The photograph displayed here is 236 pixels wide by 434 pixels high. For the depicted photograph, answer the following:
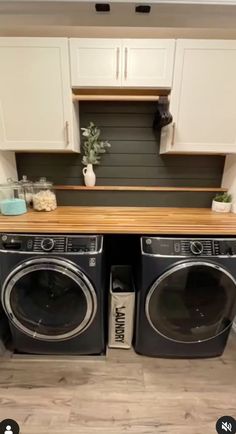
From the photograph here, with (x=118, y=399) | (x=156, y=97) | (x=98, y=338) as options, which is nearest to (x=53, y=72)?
(x=156, y=97)

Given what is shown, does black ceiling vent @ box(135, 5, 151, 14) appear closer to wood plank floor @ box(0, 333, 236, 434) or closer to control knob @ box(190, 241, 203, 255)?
control knob @ box(190, 241, 203, 255)

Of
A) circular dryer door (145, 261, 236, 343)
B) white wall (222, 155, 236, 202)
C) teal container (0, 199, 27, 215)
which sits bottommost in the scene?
circular dryer door (145, 261, 236, 343)

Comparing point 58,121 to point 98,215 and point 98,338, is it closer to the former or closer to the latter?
point 98,215

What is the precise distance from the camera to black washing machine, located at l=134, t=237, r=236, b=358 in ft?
4.66

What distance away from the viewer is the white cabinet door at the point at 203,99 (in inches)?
59.6

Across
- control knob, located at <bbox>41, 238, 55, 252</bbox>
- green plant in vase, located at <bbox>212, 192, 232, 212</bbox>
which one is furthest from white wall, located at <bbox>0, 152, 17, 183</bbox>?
green plant in vase, located at <bbox>212, 192, 232, 212</bbox>

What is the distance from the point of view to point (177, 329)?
1.58m

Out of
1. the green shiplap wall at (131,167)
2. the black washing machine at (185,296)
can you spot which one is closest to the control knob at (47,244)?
the black washing machine at (185,296)

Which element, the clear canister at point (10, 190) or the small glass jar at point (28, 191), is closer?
the clear canister at point (10, 190)

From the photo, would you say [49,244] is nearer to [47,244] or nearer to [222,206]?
[47,244]

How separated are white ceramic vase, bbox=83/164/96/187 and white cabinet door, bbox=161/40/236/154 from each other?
2.20 feet

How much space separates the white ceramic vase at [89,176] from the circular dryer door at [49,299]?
83cm

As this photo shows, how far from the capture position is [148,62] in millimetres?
1534

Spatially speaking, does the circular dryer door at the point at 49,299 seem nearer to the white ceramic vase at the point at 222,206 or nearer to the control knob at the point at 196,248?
the control knob at the point at 196,248
